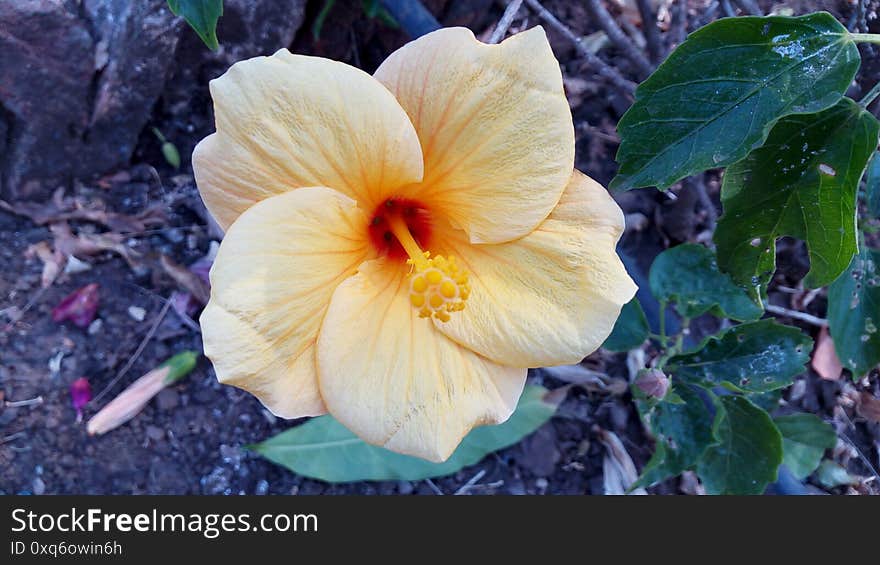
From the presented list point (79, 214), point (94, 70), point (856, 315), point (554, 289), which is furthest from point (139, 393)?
point (856, 315)

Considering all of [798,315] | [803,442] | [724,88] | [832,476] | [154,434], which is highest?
[724,88]

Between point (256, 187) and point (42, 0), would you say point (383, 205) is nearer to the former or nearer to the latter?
point (256, 187)

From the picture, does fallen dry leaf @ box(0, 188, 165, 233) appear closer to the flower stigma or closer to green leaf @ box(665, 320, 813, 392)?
the flower stigma

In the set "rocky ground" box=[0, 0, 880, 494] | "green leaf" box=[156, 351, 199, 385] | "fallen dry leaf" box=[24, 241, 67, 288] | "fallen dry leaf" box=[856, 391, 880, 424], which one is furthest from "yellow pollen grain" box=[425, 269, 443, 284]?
"fallen dry leaf" box=[856, 391, 880, 424]

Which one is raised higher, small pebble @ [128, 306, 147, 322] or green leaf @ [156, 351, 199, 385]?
small pebble @ [128, 306, 147, 322]

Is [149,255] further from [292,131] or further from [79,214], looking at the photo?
[292,131]

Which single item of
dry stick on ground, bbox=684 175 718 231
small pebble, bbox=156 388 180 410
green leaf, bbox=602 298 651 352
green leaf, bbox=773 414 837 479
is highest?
dry stick on ground, bbox=684 175 718 231

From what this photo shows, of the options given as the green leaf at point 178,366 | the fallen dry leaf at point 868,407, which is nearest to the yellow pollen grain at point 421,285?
the green leaf at point 178,366
